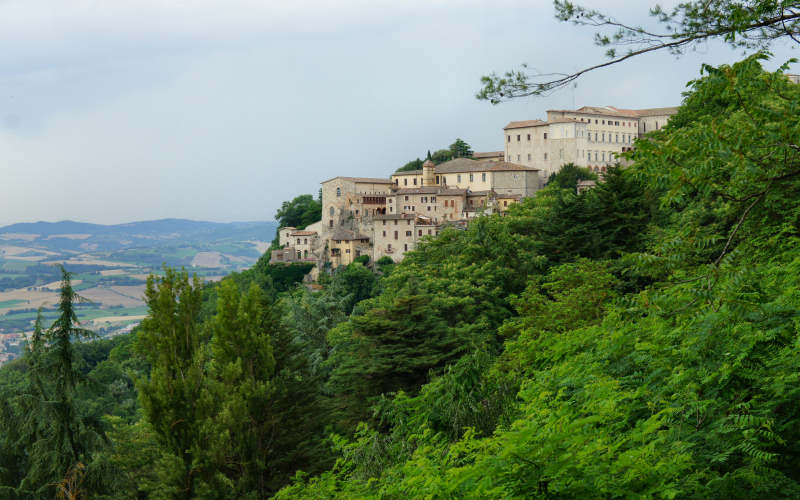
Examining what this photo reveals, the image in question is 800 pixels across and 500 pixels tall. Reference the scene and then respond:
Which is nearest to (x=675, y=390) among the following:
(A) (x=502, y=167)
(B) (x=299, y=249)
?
(A) (x=502, y=167)

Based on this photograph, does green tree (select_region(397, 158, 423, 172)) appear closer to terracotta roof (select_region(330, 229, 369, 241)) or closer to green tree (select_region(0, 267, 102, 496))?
terracotta roof (select_region(330, 229, 369, 241))

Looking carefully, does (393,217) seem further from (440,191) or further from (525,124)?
(525,124)

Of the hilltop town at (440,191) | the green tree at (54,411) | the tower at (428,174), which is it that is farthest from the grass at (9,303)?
the green tree at (54,411)

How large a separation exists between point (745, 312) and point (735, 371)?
0.69 metres

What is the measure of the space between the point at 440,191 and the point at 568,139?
21237 millimetres

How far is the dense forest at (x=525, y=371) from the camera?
5383 mm

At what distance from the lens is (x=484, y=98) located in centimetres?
978

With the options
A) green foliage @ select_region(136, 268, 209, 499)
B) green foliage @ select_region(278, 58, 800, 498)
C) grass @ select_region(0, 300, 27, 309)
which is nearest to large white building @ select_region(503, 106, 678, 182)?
green foliage @ select_region(136, 268, 209, 499)

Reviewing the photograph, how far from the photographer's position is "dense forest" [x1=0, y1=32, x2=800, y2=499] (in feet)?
17.7

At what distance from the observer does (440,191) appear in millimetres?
76062

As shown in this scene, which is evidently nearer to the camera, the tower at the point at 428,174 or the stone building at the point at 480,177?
the stone building at the point at 480,177

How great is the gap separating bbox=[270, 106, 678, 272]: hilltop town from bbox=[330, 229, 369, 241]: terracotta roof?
124 millimetres

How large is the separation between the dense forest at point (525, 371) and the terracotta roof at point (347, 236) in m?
40.3

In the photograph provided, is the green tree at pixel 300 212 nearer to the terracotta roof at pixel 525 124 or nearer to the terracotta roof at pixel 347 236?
the terracotta roof at pixel 347 236
